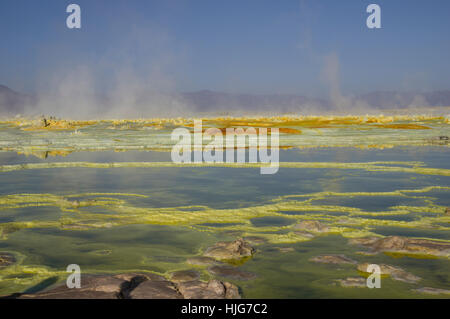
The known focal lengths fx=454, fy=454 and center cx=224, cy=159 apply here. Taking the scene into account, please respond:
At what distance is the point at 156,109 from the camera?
156 m

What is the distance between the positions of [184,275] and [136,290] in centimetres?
91

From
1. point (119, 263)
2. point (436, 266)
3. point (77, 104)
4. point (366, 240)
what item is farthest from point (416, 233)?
point (77, 104)

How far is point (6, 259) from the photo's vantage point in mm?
7426

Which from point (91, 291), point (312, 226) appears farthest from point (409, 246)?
Result: point (91, 291)

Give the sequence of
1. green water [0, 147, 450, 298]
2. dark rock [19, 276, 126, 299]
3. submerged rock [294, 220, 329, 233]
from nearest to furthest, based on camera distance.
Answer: dark rock [19, 276, 126, 299] → green water [0, 147, 450, 298] → submerged rock [294, 220, 329, 233]

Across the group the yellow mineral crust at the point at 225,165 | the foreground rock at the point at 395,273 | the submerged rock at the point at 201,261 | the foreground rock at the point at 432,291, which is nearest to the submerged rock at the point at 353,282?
the foreground rock at the point at 395,273

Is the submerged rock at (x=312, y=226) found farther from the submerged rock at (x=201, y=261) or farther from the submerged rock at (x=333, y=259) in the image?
the submerged rock at (x=201, y=261)

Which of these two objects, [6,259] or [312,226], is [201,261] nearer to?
[312,226]

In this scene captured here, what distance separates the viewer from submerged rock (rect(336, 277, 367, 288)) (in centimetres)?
624

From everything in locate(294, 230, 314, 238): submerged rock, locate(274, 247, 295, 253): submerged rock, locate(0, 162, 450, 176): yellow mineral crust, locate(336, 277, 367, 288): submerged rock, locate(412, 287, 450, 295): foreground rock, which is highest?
locate(0, 162, 450, 176): yellow mineral crust

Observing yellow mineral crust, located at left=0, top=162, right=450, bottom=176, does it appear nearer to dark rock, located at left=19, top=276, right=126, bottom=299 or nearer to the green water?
the green water

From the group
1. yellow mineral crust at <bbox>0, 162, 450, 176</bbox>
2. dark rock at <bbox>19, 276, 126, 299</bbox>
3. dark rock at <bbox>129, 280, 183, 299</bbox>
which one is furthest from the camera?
yellow mineral crust at <bbox>0, 162, 450, 176</bbox>

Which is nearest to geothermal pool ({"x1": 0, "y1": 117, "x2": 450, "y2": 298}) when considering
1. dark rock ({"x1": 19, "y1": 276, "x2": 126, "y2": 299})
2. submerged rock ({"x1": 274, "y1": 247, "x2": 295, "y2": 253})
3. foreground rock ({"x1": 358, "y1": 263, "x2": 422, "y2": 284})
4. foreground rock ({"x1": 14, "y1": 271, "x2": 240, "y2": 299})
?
submerged rock ({"x1": 274, "y1": 247, "x2": 295, "y2": 253})

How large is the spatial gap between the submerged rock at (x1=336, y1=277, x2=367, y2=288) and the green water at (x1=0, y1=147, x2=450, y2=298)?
0.12 metres
